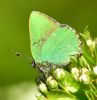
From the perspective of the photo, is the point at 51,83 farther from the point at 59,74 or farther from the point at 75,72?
the point at 75,72

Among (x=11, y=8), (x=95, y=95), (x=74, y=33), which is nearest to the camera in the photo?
(x=95, y=95)

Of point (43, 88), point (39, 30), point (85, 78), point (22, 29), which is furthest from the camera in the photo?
point (22, 29)

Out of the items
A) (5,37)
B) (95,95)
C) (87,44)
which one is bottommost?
(95,95)

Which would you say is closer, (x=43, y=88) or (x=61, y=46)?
(x=43, y=88)

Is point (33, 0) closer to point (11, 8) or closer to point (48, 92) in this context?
point (11, 8)

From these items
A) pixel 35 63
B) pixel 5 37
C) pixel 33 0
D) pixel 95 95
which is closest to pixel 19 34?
pixel 5 37

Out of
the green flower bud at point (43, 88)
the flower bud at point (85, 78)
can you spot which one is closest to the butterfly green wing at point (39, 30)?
the green flower bud at point (43, 88)

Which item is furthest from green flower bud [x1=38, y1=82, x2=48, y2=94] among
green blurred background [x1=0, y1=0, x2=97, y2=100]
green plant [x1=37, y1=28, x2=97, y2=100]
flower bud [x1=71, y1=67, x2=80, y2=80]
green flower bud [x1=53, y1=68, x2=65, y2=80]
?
green blurred background [x1=0, y1=0, x2=97, y2=100]

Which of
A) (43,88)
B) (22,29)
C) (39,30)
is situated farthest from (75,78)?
(22,29)
